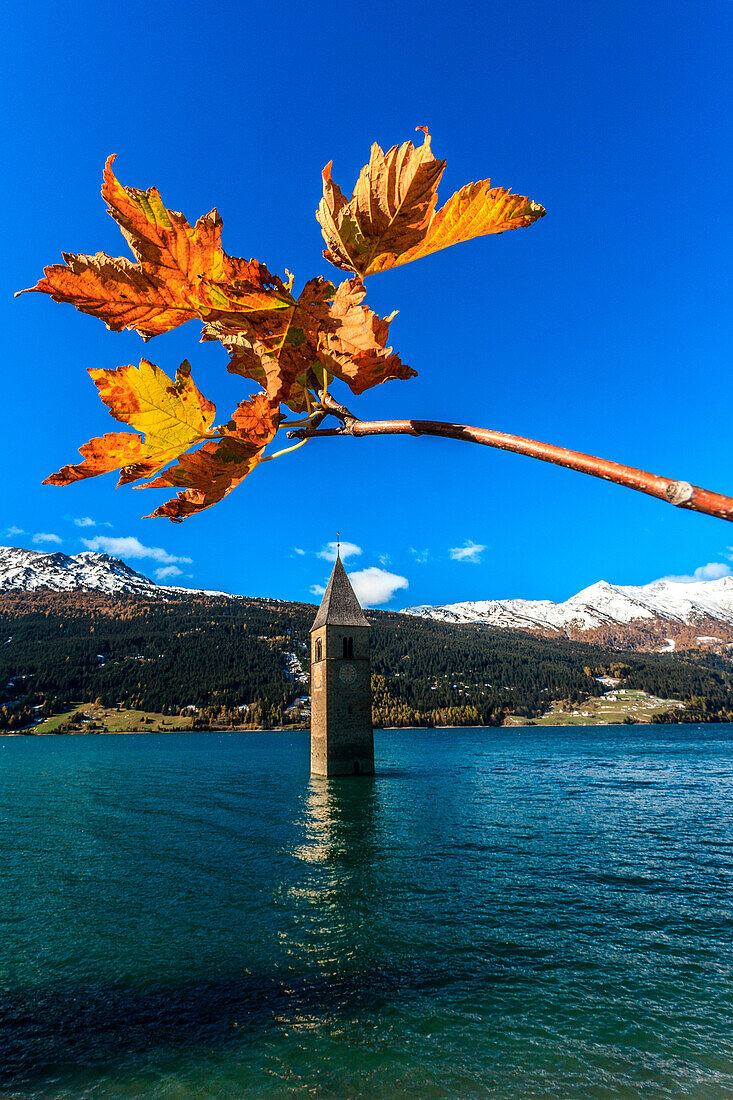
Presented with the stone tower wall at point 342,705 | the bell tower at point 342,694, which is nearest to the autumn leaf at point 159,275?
the bell tower at point 342,694

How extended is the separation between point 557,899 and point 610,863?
643 centimetres

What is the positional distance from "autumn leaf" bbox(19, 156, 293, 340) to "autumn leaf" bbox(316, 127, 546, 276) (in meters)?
0.20

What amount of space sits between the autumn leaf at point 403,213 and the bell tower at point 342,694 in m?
45.3

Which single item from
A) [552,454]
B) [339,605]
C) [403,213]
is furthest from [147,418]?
[339,605]

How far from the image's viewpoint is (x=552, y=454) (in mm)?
1173

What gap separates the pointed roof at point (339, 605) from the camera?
160ft

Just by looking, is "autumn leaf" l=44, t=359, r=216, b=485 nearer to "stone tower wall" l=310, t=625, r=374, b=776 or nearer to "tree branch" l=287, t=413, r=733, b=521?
"tree branch" l=287, t=413, r=733, b=521

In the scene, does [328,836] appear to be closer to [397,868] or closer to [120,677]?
[397,868]

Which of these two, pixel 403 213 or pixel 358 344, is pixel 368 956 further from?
pixel 403 213

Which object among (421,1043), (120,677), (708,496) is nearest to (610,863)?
(421,1043)

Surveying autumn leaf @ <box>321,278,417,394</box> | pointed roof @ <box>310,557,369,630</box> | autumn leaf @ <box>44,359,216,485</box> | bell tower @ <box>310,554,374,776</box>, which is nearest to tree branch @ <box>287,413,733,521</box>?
autumn leaf @ <box>321,278,417,394</box>

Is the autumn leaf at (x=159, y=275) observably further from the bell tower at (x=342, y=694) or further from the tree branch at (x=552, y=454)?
the bell tower at (x=342, y=694)

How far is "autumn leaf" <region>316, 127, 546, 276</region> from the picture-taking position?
1080mm

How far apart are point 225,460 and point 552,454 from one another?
2.20ft
